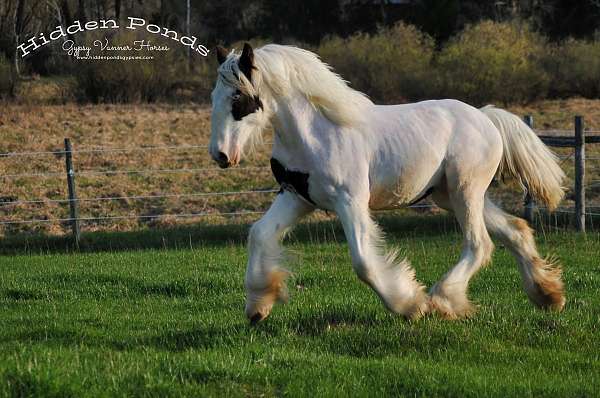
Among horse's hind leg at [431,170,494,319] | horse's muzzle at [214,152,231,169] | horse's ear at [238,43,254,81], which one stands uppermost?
horse's ear at [238,43,254,81]

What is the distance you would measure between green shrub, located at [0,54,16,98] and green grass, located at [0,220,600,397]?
1854 cm

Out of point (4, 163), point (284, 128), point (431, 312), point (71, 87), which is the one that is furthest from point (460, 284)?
point (71, 87)

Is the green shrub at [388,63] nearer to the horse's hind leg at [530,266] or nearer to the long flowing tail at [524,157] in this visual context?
the long flowing tail at [524,157]

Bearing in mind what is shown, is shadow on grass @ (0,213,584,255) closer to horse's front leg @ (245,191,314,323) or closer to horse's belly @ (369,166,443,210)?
horse's belly @ (369,166,443,210)

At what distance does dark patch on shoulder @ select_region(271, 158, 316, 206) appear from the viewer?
270 inches

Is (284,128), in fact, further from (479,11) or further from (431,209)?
(479,11)

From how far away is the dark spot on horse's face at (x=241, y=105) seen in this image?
6.62 meters

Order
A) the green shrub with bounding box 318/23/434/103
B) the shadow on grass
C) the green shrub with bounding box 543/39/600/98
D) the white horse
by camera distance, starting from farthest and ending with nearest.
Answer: the green shrub with bounding box 543/39/600/98 → the green shrub with bounding box 318/23/434/103 → the shadow on grass → the white horse

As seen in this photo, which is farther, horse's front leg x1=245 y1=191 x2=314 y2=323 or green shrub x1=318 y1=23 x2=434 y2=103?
green shrub x1=318 y1=23 x2=434 y2=103

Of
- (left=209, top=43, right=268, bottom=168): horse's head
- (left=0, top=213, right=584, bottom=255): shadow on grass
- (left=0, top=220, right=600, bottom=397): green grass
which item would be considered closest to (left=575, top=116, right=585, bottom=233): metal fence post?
(left=0, top=213, right=584, bottom=255): shadow on grass

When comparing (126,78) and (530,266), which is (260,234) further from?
(126,78)

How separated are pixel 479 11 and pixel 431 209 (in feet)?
87.2

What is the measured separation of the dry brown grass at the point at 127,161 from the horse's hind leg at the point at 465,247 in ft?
34.1

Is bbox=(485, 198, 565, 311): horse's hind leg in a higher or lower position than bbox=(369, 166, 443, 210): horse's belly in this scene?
lower
